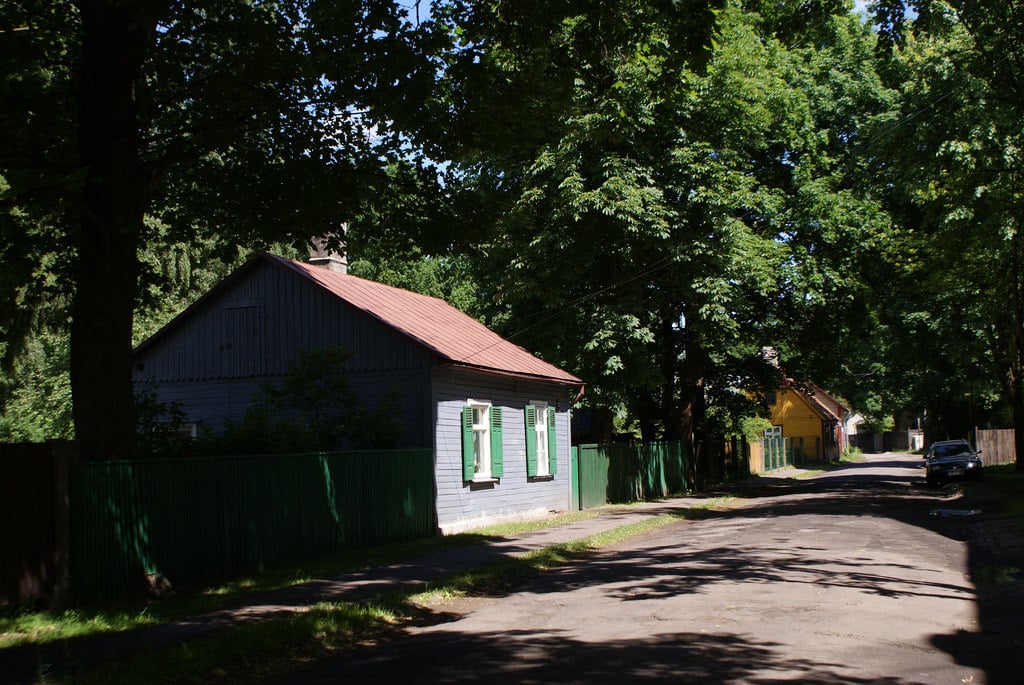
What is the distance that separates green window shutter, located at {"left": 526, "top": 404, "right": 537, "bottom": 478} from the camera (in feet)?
76.3

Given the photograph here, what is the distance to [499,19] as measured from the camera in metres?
13.4

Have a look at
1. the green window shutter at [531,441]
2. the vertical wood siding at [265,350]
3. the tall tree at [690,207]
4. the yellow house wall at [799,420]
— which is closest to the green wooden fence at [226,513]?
the vertical wood siding at [265,350]

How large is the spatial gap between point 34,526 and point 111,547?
93 centimetres

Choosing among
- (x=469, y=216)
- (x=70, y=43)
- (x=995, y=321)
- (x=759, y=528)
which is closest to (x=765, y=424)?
(x=995, y=321)

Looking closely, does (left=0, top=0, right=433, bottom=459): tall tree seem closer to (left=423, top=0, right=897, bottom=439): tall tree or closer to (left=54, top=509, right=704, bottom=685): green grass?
(left=54, top=509, right=704, bottom=685): green grass

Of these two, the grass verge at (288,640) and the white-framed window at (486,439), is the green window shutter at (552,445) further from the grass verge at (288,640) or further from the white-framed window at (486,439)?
the grass verge at (288,640)

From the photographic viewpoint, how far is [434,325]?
22203 mm

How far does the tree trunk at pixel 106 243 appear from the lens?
37.8 ft

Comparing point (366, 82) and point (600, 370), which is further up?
point (366, 82)

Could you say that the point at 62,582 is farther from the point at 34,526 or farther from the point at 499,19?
the point at 499,19

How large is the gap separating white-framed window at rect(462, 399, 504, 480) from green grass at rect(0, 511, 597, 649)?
15.1ft

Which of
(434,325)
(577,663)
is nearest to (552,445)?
(434,325)

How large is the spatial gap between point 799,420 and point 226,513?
223 feet

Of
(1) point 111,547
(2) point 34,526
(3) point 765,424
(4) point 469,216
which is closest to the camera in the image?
(2) point 34,526
